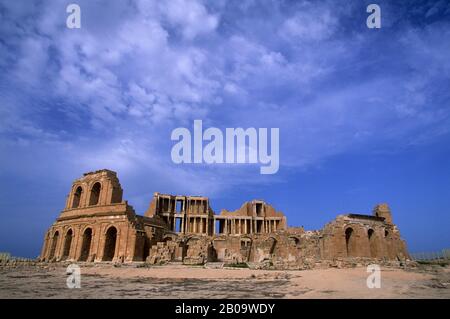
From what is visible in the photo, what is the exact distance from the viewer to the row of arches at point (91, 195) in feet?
104

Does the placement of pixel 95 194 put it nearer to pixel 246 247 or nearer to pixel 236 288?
pixel 246 247

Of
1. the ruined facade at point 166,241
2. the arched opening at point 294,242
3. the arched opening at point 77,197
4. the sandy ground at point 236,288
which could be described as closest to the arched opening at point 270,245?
the ruined facade at point 166,241

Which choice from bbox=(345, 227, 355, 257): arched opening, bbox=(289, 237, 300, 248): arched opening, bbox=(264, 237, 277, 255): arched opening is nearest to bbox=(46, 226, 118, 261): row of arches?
bbox=(264, 237, 277, 255): arched opening

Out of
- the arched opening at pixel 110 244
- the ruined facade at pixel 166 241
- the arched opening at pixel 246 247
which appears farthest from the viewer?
the arched opening at pixel 246 247

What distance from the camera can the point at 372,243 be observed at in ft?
104

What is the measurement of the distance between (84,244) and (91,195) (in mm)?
5075

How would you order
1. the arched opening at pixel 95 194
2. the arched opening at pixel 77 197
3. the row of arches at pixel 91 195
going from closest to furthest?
1. the arched opening at pixel 95 194
2. the row of arches at pixel 91 195
3. the arched opening at pixel 77 197

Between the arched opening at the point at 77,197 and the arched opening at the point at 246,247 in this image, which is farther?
the arched opening at the point at 246,247

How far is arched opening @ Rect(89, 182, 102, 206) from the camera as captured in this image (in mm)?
31633

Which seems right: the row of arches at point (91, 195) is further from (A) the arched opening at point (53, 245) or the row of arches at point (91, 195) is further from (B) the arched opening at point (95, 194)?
(A) the arched opening at point (53, 245)

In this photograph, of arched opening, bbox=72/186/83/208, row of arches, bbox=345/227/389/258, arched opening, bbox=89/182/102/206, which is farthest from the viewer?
arched opening, bbox=72/186/83/208

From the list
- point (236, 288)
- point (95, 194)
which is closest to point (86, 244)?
point (95, 194)

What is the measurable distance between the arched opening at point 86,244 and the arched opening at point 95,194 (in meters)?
3.02

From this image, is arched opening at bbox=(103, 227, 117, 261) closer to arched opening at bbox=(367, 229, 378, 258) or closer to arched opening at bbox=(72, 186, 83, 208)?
arched opening at bbox=(72, 186, 83, 208)
